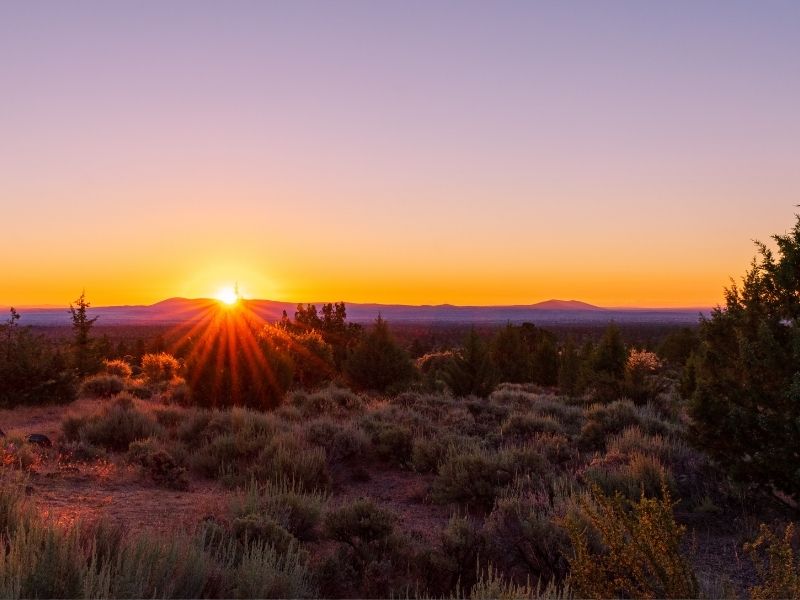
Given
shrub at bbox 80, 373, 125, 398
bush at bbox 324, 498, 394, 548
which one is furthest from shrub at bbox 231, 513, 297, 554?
shrub at bbox 80, 373, 125, 398

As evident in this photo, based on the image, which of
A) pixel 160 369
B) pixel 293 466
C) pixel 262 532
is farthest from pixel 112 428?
pixel 160 369

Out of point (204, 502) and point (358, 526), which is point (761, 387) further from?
point (204, 502)

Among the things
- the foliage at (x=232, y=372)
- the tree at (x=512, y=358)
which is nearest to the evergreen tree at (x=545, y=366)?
the tree at (x=512, y=358)

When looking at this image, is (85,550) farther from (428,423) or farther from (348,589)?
(428,423)

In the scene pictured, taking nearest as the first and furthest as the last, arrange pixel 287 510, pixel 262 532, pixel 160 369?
pixel 262 532 < pixel 287 510 < pixel 160 369

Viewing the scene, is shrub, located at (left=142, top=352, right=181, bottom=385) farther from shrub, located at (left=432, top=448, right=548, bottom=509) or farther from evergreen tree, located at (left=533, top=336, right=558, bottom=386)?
evergreen tree, located at (left=533, top=336, right=558, bottom=386)

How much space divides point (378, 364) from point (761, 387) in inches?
698

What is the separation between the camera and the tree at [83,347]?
86.2 feet

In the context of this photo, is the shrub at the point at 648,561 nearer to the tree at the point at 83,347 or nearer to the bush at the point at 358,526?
the bush at the point at 358,526

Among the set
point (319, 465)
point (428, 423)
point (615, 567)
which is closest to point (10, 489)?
point (319, 465)

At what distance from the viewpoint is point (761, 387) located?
806 cm

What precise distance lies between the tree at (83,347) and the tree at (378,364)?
1062 centimetres

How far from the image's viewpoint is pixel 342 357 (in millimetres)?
34656

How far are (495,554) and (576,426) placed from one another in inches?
357
